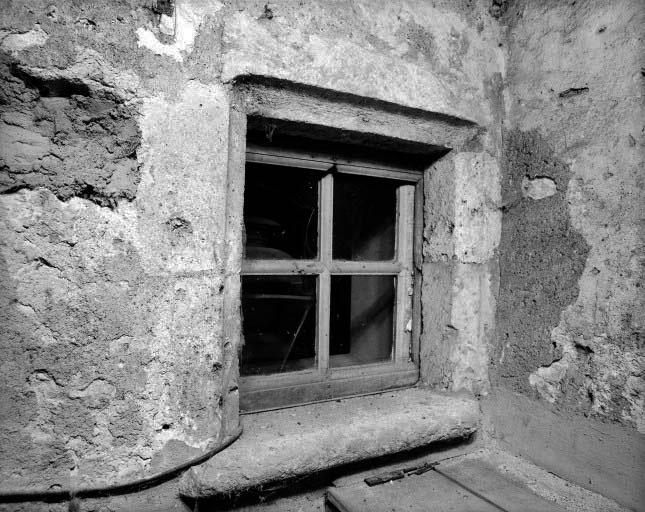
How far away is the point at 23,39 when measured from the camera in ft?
2.75

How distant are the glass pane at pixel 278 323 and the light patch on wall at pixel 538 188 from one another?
0.80 metres

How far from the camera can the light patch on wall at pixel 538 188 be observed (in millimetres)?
1305

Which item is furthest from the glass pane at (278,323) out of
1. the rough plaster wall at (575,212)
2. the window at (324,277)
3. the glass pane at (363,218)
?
the rough plaster wall at (575,212)

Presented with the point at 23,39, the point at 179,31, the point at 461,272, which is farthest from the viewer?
the point at 461,272

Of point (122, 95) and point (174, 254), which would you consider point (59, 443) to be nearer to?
point (174, 254)

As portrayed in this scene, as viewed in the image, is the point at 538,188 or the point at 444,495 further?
the point at 538,188

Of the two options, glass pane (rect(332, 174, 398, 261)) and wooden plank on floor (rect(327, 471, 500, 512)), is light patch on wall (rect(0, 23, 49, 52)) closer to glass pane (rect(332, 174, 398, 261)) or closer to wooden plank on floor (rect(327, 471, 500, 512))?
glass pane (rect(332, 174, 398, 261))

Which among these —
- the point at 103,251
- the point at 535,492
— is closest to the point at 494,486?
the point at 535,492

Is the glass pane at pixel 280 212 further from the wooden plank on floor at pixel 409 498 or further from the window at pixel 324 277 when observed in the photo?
the wooden plank on floor at pixel 409 498

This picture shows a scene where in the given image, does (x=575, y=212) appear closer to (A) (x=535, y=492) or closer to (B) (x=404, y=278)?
(B) (x=404, y=278)

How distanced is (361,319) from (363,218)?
39 cm

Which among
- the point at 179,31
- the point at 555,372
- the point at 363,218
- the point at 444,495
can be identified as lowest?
the point at 444,495

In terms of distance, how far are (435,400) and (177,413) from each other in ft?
2.79

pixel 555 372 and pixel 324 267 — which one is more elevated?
pixel 324 267
